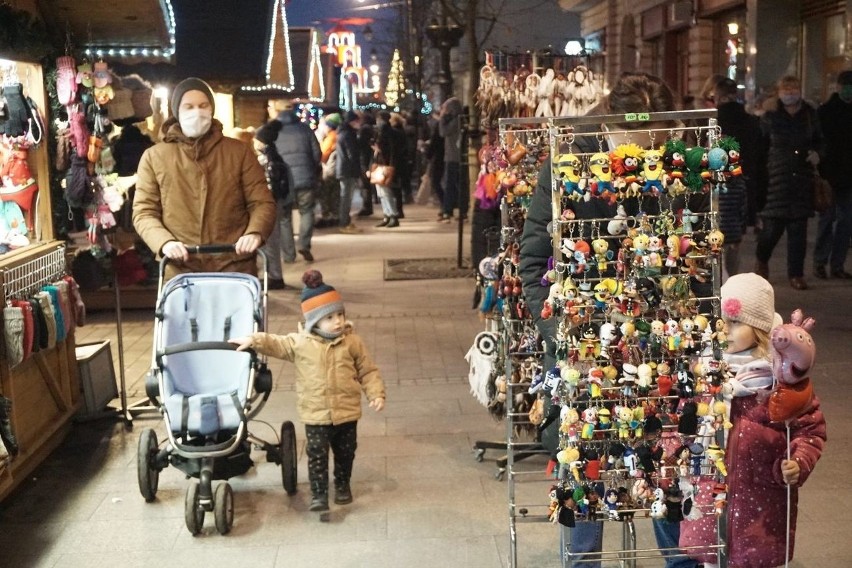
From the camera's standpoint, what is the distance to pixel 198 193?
6527 millimetres

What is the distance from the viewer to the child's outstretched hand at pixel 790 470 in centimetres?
390

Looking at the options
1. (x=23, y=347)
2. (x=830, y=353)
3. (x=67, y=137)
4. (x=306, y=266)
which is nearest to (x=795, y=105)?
(x=830, y=353)

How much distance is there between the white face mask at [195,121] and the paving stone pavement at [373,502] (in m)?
1.90

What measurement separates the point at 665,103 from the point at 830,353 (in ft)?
18.6

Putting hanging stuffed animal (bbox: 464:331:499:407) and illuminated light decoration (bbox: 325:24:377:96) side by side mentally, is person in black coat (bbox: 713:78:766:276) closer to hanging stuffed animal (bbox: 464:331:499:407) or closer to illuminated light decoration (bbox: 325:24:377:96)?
hanging stuffed animal (bbox: 464:331:499:407)

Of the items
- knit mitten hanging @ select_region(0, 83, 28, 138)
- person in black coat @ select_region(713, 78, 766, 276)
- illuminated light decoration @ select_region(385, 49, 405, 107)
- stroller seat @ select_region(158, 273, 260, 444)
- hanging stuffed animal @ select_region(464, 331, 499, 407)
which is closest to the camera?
stroller seat @ select_region(158, 273, 260, 444)

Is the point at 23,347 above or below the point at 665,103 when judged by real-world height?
below

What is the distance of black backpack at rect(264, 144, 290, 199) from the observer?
13.3m

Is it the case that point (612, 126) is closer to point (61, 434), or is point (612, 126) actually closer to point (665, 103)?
point (665, 103)

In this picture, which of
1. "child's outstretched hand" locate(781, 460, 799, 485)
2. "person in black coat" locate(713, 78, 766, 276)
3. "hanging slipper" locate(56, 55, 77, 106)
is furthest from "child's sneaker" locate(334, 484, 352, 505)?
"person in black coat" locate(713, 78, 766, 276)

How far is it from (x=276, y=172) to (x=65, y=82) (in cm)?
614

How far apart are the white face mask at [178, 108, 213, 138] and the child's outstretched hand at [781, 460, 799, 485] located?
12.7 ft

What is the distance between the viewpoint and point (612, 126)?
14.8ft

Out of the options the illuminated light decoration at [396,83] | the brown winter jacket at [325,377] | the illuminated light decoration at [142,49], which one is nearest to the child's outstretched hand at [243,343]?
the brown winter jacket at [325,377]
